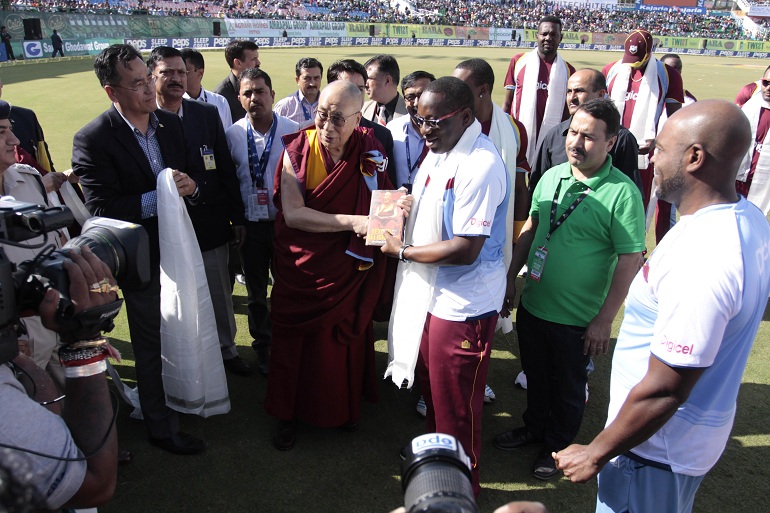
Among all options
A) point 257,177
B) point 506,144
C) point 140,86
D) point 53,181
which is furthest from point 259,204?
point 506,144

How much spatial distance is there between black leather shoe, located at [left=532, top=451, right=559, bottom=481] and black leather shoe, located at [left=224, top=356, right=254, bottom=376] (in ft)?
7.00

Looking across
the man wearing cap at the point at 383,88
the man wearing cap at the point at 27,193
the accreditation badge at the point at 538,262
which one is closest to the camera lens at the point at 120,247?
the man wearing cap at the point at 27,193

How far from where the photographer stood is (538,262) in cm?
309

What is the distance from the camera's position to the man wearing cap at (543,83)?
580 cm

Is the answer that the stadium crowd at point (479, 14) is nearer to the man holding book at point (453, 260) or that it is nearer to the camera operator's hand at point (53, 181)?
the camera operator's hand at point (53, 181)

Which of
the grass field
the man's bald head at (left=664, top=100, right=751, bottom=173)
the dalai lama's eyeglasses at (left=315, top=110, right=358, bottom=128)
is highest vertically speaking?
the man's bald head at (left=664, top=100, right=751, bottom=173)

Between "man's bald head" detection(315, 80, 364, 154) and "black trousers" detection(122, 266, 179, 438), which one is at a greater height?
"man's bald head" detection(315, 80, 364, 154)

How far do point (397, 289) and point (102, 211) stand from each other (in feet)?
5.59

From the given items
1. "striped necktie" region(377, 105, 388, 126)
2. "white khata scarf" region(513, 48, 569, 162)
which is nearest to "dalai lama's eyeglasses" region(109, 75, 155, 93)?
"striped necktie" region(377, 105, 388, 126)

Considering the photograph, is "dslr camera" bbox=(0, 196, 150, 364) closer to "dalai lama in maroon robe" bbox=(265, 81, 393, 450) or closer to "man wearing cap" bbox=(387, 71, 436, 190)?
"dalai lama in maroon robe" bbox=(265, 81, 393, 450)

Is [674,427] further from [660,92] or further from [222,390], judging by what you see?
[660,92]

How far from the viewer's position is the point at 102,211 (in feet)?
10.1

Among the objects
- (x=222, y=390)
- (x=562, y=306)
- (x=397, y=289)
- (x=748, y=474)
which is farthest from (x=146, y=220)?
(x=748, y=474)

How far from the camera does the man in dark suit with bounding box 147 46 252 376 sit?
3602 millimetres
